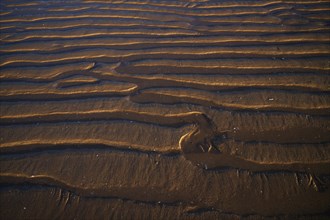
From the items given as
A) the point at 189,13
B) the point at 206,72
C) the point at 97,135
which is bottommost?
the point at 97,135

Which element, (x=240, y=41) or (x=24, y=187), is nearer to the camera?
(x=24, y=187)

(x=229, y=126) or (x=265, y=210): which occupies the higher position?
(x=229, y=126)

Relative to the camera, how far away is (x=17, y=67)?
3484 millimetres

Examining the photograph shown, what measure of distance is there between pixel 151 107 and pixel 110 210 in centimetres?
106

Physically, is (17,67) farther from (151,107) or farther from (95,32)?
(151,107)

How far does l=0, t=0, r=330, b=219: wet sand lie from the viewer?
2.11 metres

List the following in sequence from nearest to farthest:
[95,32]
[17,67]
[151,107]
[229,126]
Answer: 1. [229,126]
2. [151,107]
3. [17,67]
4. [95,32]

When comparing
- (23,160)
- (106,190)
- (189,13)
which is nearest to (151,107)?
(106,190)

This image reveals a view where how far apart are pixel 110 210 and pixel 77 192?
30 cm

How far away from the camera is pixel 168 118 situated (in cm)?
266

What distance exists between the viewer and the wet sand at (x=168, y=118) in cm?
211

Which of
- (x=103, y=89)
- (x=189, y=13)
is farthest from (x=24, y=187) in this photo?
(x=189, y=13)

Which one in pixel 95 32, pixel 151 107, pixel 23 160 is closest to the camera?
pixel 23 160

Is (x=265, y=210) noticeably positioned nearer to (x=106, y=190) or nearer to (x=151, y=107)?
(x=106, y=190)
